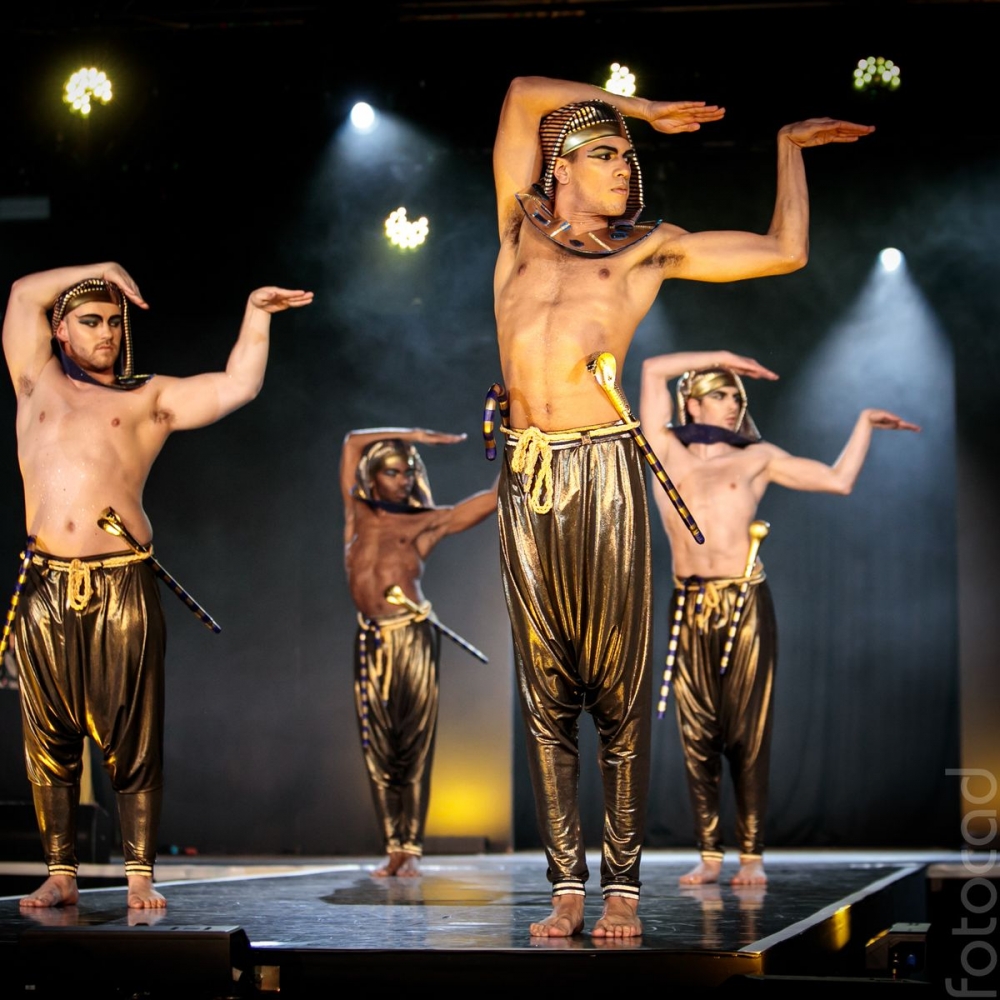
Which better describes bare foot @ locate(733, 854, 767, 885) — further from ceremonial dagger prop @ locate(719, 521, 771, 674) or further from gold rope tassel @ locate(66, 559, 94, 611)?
gold rope tassel @ locate(66, 559, 94, 611)

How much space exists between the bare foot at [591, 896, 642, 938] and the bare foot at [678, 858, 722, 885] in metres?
2.03

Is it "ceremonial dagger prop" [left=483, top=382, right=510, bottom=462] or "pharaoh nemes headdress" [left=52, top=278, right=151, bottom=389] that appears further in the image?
"pharaoh nemes headdress" [left=52, top=278, right=151, bottom=389]

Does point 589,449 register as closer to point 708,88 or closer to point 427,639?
point 427,639

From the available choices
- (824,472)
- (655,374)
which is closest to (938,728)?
(824,472)

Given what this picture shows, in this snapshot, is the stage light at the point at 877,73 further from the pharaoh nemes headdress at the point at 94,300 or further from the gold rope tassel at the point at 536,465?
the gold rope tassel at the point at 536,465

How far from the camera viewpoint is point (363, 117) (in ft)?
31.3

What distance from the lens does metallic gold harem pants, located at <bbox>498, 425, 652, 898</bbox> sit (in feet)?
12.2

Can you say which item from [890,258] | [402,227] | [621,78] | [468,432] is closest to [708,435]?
[621,78]

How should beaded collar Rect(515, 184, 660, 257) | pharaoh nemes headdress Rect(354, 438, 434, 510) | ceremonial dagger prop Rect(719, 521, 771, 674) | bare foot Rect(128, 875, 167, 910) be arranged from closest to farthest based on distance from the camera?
beaded collar Rect(515, 184, 660, 257) < bare foot Rect(128, 875, 167, 910) < ceremonial dagger prop Rect(719, 521, 771, 674) < pharaoh nemes headdress Rect(354, 438, 434, 510)

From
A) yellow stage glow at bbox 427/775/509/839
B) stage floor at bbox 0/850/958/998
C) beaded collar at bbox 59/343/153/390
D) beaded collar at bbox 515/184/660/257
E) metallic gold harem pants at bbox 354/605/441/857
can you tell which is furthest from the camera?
yellow stage glow at bbox 427/775/509/839

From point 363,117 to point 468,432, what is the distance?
2129 mm

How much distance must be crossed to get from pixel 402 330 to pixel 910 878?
5.24m

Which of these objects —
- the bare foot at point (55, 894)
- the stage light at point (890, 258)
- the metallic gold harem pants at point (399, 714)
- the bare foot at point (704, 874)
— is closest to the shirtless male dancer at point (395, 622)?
the metallic gold harem pants at point (399, 714)

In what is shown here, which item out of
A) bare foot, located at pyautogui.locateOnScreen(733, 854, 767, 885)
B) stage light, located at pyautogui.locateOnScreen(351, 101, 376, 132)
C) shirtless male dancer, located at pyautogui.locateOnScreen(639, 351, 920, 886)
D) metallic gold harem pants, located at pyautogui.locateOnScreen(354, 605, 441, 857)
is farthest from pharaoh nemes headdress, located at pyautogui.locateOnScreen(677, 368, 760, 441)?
stage light, located at pyautogui.locateOnScreen(351, 101, 376, 132)
